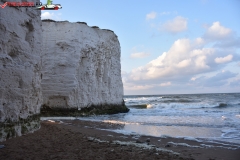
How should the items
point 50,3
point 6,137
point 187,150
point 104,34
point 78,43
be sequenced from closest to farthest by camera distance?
1. point 50,3
2. point 6,137
3. point 187,150
4. point 78,43
5. point 104,34

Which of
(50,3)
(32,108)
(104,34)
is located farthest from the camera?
(104,34)

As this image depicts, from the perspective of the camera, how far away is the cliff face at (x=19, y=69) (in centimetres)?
494

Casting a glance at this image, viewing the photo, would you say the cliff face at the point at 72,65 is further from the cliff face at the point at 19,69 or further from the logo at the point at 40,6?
the logo at the point at 40,6

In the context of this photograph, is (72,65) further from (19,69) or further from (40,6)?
(40,6)

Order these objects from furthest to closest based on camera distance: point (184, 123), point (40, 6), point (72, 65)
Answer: point (72, 65) → point (184, 123) → point (40, 6)

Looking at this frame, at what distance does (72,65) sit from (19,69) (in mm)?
10271

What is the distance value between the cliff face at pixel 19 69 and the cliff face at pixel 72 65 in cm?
867

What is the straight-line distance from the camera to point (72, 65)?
51.5 feet

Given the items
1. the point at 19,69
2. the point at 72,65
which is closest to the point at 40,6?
the point at 19,69

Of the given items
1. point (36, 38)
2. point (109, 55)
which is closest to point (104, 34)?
point (109, 55)

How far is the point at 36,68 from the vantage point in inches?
259

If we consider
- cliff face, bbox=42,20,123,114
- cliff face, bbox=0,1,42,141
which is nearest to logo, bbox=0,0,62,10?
cliff face, bbox=0,1,42,141

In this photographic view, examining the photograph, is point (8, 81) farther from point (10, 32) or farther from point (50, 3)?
point (50, 3)

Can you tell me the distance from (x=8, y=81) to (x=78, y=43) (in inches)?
454
